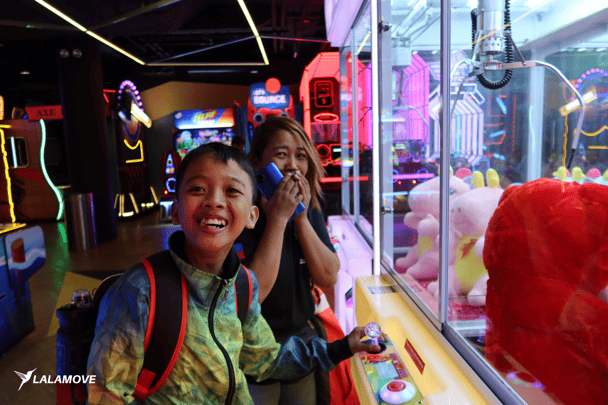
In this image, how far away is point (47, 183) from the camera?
27.3 feet

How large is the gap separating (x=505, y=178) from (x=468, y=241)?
29 centimetres

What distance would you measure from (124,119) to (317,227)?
7490 mm

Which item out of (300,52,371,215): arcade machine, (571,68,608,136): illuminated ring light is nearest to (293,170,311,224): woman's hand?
(571,68,608,136): illuminated ring light

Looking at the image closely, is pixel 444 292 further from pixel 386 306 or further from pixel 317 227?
pixel 317 227

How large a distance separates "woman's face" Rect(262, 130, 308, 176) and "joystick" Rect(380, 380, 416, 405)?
2.51 feet

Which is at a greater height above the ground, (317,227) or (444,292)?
(317,227)

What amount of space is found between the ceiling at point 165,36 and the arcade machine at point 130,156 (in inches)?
31.0

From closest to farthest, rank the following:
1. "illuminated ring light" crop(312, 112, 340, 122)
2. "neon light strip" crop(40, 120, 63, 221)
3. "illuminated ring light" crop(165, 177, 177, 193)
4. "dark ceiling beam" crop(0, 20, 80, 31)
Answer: "dark ceiling beam" crop(0, 20, 80, 31)
"illuminated ring light" crop(312, 112, 340, 122)
"illuminated ring light" crop(165, 177, 177, 193)
"neon light strip" crop(40, 120, 63, 221)

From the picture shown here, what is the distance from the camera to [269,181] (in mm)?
1380

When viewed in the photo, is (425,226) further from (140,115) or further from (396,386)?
(140,115)

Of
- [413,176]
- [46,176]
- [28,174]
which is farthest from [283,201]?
[28,174]

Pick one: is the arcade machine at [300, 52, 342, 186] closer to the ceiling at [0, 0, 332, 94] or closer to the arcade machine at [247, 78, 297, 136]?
the ceiling at [0, 0, 332, 94]

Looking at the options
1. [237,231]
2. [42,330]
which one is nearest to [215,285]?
[237,231]

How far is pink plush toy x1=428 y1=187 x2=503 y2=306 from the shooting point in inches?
46.8
